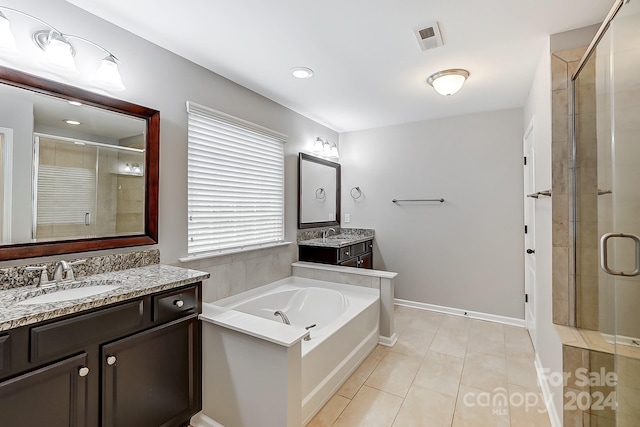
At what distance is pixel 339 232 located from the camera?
4.35 metres

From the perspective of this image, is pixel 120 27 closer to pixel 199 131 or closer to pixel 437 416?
pixel 199 131

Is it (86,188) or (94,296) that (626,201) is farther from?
(86,188)

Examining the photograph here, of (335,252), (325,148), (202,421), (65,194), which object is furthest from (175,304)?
(325,148)

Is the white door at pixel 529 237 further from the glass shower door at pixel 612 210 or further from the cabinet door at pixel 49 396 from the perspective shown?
the cabinet door at pixel 49 396

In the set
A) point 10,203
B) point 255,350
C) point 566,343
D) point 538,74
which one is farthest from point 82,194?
point 538,74

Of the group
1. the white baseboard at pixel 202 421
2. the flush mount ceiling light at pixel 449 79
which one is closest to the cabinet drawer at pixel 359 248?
the flush mount ceiling light at pixel 449 79

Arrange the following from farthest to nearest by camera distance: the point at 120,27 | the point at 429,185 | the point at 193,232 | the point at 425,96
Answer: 1. the point at 429,185
2. the point at 425,96
3. the point at 193,232
4. the point at 120,27

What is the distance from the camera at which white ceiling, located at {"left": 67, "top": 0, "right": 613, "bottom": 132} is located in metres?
1.67

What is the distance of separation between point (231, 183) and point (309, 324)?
61.2 inches

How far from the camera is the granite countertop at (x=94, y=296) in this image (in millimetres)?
1119

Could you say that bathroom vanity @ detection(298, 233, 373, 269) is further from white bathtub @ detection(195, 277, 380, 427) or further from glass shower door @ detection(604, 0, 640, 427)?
glass shower door @ detection(604, 0, 640, 427)

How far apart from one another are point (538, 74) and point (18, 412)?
3664 millimetres

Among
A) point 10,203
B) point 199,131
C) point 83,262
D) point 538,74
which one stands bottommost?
point 83,262

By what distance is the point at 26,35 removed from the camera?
148 centimetres
